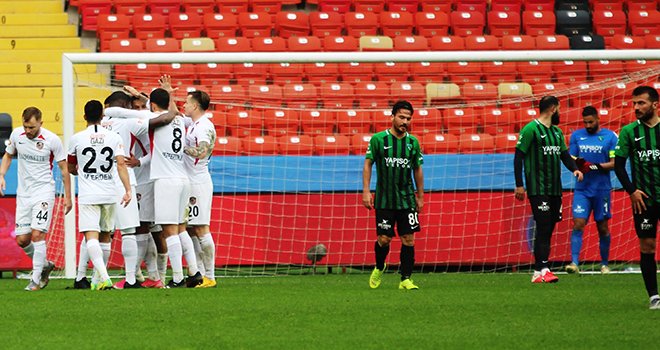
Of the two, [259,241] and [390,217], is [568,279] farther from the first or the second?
[259,241]

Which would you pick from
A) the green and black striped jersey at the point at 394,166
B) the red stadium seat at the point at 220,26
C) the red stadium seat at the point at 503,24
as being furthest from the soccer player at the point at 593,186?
the red stadium seat at the point at 220,26

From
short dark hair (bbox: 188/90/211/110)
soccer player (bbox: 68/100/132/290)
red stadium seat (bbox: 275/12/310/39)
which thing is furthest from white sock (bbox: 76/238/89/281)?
red stadium seat (bbox: 275/12/310/39)

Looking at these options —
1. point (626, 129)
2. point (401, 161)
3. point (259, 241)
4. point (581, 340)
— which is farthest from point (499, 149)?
point (581, 340)

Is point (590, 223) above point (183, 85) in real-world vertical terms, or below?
below

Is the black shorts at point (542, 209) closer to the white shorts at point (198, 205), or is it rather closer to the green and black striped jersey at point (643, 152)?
the green and black striped jersey at point (643, 152)

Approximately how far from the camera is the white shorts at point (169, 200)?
12203 millimetres

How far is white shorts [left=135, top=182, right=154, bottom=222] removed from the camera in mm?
12742

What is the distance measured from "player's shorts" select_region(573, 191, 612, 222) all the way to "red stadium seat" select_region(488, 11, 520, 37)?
7745mm

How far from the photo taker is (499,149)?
56.4ft

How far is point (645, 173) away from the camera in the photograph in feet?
31.9

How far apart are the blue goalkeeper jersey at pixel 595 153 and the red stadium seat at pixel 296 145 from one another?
3779 millimetres

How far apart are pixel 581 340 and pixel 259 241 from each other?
8.48m

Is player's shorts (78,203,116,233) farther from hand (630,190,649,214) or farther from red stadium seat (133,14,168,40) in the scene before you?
red stadium seat (133,14,168,40)

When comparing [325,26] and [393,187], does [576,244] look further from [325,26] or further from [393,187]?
[325,26]
